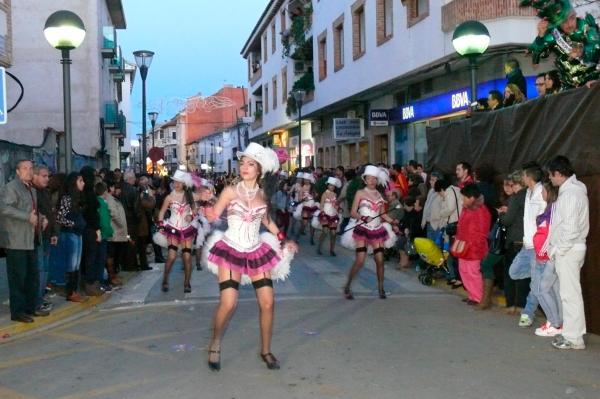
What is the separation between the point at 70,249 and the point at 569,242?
21.4ft

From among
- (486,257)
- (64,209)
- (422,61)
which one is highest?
(422,61)

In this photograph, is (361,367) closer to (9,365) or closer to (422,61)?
(9,365)

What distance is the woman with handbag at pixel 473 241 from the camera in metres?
9.30

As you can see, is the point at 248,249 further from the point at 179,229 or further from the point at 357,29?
the point at 357,29

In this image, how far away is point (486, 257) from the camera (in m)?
8.95

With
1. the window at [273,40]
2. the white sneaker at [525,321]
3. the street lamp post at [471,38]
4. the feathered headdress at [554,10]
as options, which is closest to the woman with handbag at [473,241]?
the white sneaker at [525,321]

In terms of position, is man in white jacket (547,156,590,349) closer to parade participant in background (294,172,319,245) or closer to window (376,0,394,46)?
parade participant in background (294,172,319,245)

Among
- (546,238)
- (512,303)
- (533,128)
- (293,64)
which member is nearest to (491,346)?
(546,238)

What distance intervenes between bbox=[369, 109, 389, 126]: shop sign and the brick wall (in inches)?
266

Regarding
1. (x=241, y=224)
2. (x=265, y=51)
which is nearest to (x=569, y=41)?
(x=241, y=224)

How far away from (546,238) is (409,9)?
44.7 ft

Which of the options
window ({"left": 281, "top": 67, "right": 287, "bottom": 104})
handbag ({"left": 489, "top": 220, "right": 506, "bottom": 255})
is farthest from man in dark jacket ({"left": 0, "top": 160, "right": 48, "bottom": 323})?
window ({"left": 281, "top": 67, "right": 287, "bottom": 104})

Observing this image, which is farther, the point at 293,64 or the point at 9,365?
the point at 293,64

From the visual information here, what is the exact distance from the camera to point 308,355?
6.63 metres
